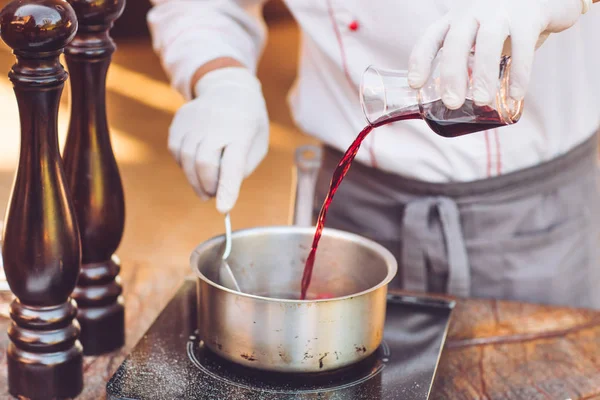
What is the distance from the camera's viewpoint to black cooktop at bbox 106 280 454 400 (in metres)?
0.94

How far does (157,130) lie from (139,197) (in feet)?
3.03

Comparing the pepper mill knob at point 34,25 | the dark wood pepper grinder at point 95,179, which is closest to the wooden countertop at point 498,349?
the dark wood pepper grinder at point 95,179

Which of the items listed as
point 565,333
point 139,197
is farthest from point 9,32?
point 139,197

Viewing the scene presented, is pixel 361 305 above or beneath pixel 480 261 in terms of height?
above

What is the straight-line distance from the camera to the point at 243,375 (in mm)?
983

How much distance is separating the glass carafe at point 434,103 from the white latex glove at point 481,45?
0.06ft

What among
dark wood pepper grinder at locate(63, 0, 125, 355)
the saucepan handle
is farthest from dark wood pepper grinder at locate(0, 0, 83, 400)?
the saucepan handle

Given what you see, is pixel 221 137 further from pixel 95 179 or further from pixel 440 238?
pixel 440 238

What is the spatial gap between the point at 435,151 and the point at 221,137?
17.3 inches

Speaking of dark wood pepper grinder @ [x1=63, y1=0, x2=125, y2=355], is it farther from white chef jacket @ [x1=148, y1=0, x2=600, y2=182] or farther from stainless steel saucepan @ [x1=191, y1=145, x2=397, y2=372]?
white chef jacket @ [x1=148, y1=0, x2=600, y2=182]

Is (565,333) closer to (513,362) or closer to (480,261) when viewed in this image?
(513,362)

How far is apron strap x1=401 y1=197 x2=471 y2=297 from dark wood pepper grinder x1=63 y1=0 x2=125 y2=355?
60cm

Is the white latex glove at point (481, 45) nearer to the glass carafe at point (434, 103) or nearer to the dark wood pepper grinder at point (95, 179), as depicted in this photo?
Answer: the glass carafe at point (434, 103)

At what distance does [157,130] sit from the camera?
15.9 ft
